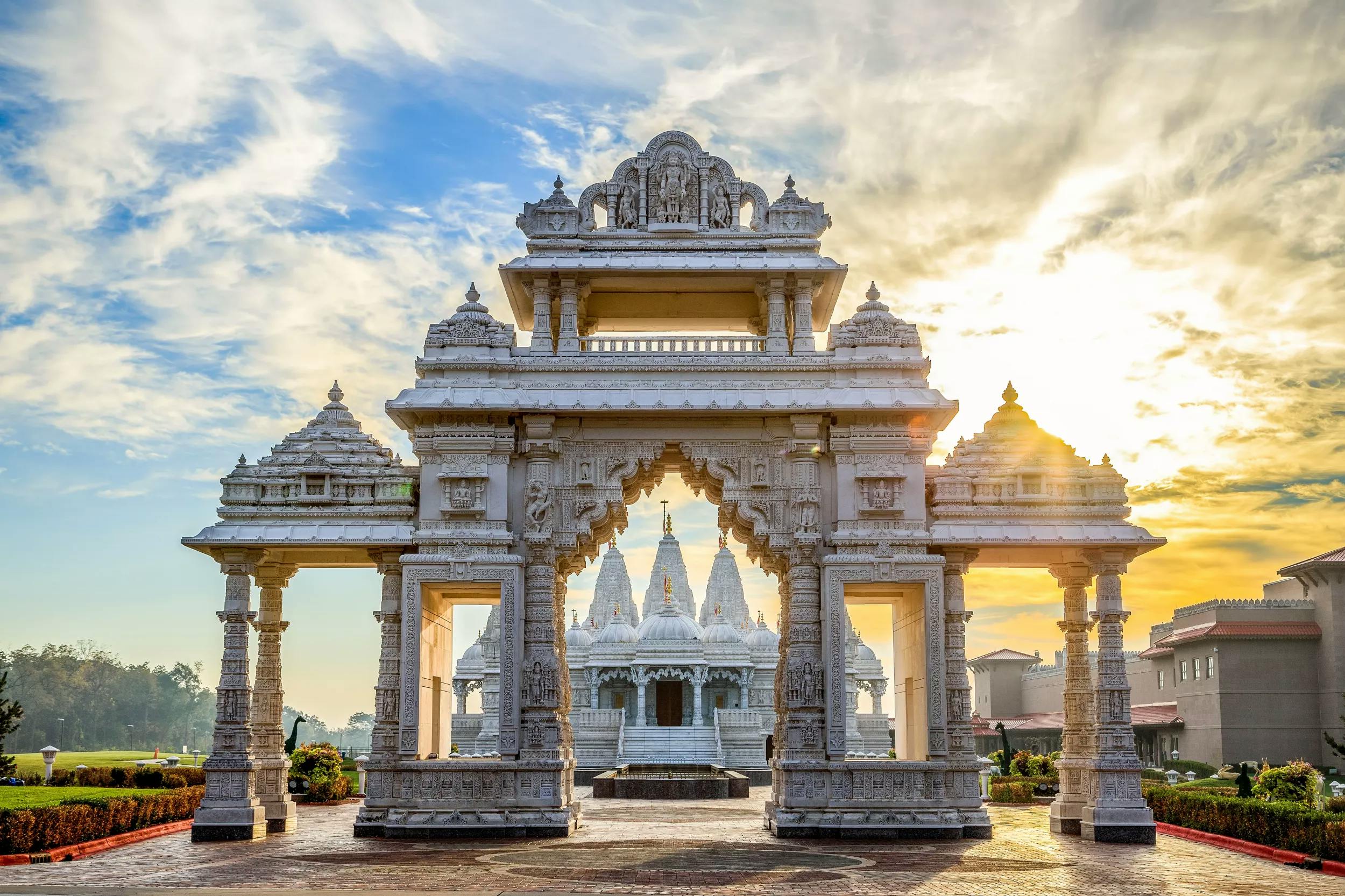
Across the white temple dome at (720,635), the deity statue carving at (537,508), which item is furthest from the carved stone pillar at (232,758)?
the white temple dome at (720,635)

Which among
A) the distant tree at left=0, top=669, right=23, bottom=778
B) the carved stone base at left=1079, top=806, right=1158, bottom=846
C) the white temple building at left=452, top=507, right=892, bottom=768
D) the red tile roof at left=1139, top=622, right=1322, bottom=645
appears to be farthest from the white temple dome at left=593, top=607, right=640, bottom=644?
the carved stone base at left=1079, top=806, right=1158, bottom=846

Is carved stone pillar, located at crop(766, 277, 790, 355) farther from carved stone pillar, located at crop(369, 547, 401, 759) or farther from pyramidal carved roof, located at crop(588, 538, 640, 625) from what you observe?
pyramidal carved roof, located at crop(588, 538, 640, 625)

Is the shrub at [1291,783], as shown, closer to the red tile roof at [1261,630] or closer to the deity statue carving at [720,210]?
the deity statue carving at [720,210]

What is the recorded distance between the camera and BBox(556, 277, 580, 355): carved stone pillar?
2367 cm

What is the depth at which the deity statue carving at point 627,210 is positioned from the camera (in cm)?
2455

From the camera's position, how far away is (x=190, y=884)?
612 inches

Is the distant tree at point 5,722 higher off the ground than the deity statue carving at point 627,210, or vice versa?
the deity statue carving at point 627,210

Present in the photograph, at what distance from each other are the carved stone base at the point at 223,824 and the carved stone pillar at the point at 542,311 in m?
9.64

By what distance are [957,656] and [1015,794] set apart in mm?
11580

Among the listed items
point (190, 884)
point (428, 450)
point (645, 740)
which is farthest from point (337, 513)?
point (645, 740)

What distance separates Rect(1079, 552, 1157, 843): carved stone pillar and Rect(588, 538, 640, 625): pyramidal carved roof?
3587cm

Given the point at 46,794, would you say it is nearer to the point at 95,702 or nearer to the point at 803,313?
the point at 803,313

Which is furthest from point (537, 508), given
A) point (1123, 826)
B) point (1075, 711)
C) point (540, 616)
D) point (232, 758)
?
point (1123, 826)

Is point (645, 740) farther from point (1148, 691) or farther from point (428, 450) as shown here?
point (428, 450)
